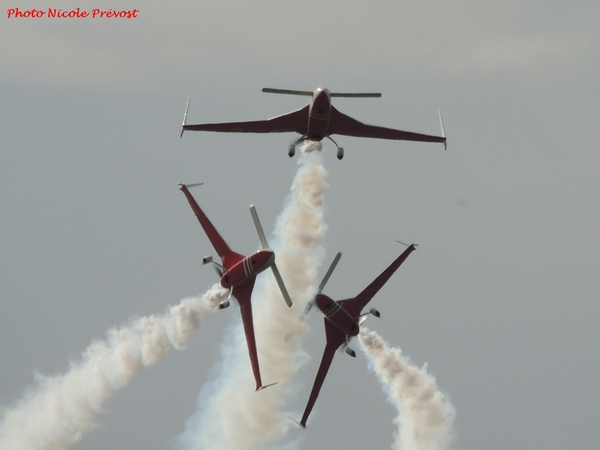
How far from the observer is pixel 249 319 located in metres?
155

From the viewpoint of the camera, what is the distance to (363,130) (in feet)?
505

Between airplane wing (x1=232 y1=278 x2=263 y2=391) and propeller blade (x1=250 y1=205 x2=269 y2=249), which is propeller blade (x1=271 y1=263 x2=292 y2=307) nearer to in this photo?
propeller blade (x1=250 y1=205 x2=269 y2=249)

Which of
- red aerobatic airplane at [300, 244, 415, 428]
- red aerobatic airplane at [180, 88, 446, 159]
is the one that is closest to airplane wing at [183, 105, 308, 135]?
red aerobatic airplane at [180, 88, 446, 159]

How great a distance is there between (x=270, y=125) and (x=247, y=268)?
10851 mm

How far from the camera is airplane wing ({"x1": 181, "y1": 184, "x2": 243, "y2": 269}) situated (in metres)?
154

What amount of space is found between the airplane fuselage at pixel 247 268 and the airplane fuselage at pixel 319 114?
924 cm

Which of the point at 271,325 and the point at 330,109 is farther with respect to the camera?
the point at 271,325

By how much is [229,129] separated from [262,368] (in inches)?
758

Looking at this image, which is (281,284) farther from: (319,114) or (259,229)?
(319,114)

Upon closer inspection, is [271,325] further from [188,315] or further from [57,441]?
[57,441]

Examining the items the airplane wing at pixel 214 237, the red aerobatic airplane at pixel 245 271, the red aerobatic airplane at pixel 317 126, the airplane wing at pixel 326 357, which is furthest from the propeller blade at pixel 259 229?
the airplane wing at pixel 326 357

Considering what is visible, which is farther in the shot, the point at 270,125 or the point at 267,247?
the point at 270,125

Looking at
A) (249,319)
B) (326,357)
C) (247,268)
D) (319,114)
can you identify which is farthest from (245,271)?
(319,114)

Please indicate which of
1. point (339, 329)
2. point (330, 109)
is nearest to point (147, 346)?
point (339, 329)
